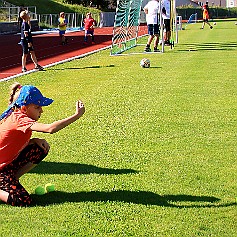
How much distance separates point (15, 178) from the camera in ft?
19.2

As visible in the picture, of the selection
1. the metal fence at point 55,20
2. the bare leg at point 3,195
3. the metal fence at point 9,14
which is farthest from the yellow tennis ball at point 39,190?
the metal fence at point 55,20

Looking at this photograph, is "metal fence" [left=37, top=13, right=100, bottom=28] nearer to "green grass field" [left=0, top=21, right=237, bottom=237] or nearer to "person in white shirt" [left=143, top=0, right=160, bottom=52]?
"person in white shirt" [left=143, top=0, right=160, bottom=52]

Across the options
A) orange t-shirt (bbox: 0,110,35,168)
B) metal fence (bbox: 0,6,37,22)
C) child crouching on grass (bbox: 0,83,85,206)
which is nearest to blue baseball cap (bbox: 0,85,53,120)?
child crouching on grass (bbox: 0,83,85,206)

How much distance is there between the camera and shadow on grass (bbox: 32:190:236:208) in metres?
5.57

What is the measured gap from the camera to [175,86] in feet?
42.7

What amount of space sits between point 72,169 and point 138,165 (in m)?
0.76

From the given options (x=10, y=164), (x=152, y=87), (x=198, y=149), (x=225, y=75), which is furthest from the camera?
(x=225, y=75)

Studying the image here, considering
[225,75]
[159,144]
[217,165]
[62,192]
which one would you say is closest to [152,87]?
[225,75]

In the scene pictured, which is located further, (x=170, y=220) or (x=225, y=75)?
(x=225, y=75)

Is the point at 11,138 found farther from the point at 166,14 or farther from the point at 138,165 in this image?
the point at 166,14

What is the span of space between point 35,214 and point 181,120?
14.3ft

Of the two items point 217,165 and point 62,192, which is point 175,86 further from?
point 62,192

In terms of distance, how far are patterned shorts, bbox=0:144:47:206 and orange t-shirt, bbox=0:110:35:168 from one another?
92mm

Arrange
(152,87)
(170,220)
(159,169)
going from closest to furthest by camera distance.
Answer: (170,220), (159,169), (152,87)
